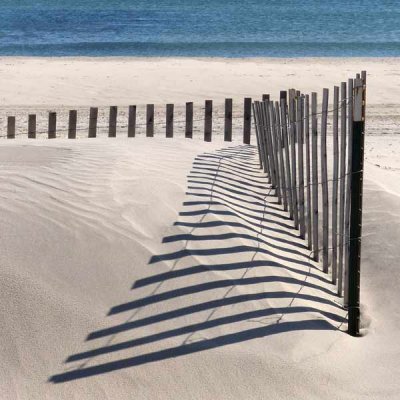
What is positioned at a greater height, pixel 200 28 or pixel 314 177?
pixel 314 177

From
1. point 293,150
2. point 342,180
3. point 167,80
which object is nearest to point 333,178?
point 342,180

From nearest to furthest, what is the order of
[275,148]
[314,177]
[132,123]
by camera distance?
1. [314,177]
2. [275,148]
3. [132,123]

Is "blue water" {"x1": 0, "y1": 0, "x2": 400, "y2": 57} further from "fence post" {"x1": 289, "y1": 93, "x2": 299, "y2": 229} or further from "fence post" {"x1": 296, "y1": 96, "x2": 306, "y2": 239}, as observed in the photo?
"fence post" {"x1": 296, "y1": 96, "x2": 306, "y2": 239}

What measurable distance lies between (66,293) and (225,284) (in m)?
1.06

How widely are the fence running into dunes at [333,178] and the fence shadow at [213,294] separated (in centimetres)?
18

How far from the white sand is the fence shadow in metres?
0.01

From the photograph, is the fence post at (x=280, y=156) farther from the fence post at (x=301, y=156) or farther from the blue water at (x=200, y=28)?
the blue water at (x=200, y=28)

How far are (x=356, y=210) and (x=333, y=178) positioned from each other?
67 cm

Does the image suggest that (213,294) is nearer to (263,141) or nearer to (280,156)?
(280,156)

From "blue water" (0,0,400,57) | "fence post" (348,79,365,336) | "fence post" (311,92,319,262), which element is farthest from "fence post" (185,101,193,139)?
"blue water" (0,0,400,57)

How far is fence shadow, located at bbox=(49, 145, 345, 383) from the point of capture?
5105mm

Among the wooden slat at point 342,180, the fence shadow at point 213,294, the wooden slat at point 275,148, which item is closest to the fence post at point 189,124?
the wooden slat at point 275,148

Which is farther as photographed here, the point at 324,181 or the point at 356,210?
the point at 324,181

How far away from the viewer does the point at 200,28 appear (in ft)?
155
